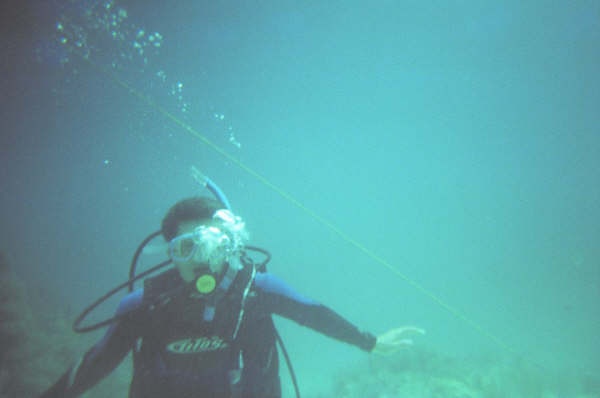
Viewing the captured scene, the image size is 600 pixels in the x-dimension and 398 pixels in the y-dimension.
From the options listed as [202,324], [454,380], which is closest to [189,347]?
[202,324]

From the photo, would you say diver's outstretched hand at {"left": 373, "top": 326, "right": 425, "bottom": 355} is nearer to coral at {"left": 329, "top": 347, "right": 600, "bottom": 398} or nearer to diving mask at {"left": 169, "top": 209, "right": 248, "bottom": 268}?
diving mask at {"left": 169, "top": 209, "right": 248, "bottom": 268}

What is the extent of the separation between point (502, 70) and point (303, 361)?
1273 inches

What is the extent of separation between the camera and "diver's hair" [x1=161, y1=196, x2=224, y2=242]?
2.24 m

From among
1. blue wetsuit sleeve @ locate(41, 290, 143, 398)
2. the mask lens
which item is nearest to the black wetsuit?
blue wetsuit sleeve @ locate(41, 290, 143, 398)

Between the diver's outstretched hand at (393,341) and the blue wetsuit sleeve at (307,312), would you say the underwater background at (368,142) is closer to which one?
the blue wetsuit sleeve at (307,312)

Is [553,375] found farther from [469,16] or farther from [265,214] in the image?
[265,214]

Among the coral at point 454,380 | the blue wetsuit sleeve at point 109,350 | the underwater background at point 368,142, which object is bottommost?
the blue wetsuit sleeve at point 109,350

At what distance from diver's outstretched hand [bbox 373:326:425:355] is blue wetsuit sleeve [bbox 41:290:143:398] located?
5.86ft

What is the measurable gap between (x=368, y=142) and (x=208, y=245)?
3871 cm

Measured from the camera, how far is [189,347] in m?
1.91

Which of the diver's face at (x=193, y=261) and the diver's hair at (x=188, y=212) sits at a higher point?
the diver's hair at (x=188, y=212)

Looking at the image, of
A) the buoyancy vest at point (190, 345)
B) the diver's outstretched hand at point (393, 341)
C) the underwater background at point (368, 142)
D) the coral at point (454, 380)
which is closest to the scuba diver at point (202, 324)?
the buoyancy vest at point (190, 345)

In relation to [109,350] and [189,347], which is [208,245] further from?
[109,350]

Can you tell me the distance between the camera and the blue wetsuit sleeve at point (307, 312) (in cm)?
223
